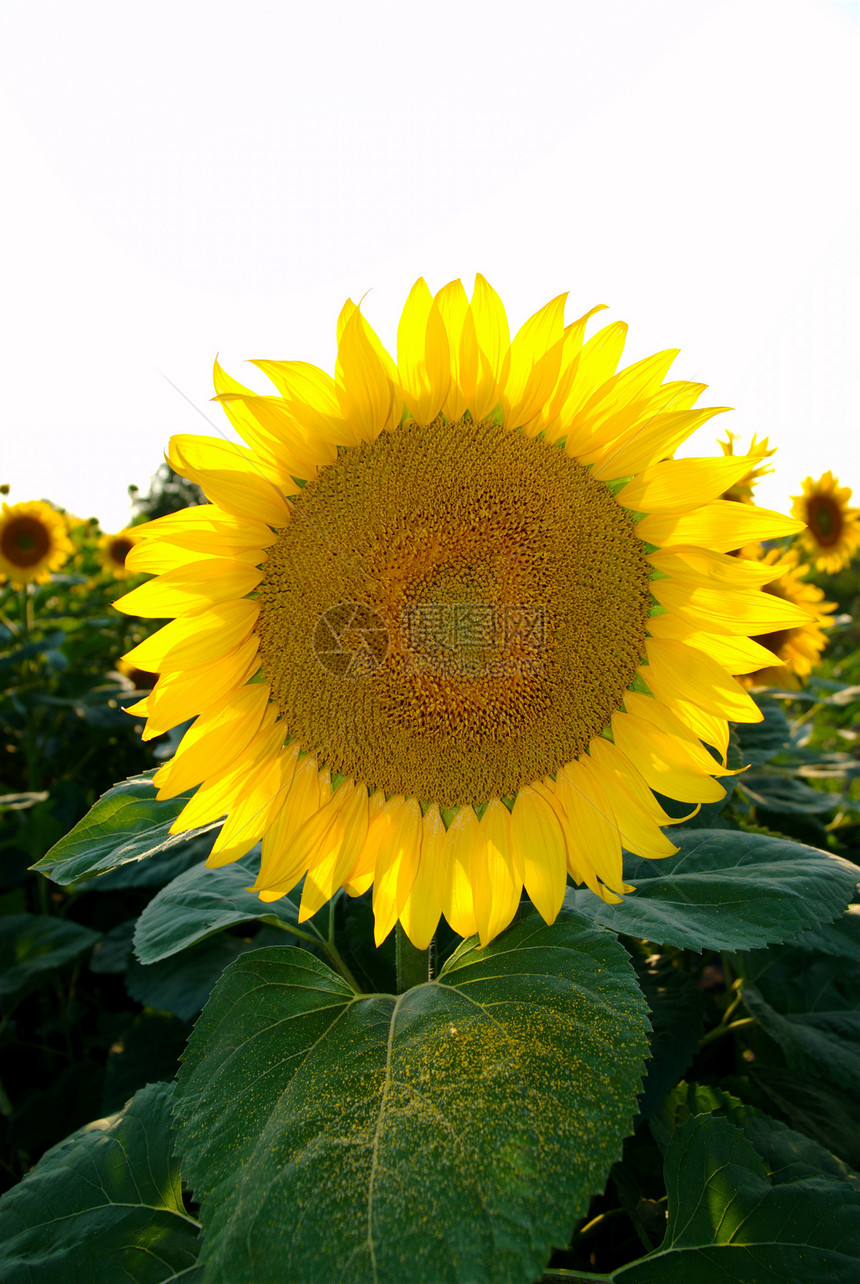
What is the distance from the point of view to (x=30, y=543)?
19.6 ft

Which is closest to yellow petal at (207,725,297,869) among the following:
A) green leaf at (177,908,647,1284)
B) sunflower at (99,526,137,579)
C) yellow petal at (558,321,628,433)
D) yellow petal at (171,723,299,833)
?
yellow petal at (171,723,299,833)

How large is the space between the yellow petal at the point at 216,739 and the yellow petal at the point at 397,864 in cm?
29

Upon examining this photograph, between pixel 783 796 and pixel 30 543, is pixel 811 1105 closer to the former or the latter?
pixel 783 796

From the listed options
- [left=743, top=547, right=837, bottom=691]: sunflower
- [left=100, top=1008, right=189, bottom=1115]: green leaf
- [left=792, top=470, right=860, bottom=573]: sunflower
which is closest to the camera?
[left=100, top=1008, right=189, bottom=1115]: green leaf

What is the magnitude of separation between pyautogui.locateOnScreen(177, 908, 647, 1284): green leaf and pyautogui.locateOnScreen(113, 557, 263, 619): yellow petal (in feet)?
1.98

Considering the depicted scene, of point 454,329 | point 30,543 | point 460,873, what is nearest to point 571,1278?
point 460,873

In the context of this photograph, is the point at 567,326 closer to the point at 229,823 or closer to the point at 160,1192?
the point at 229,823

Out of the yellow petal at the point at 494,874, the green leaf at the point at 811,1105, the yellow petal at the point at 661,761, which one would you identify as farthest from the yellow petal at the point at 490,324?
the green leaf at the point at 811,1105

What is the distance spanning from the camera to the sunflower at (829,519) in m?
4.95

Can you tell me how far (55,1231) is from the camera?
52.1 inches

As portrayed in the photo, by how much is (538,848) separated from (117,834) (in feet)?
2.56

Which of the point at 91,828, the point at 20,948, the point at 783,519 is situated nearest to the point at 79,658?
the point at 20,948

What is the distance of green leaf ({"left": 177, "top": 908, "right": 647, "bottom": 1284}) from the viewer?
0.84m

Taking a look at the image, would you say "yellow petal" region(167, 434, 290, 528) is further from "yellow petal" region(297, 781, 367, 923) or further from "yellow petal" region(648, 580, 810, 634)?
"yellow petal" region(648, 580, 810, 634)
